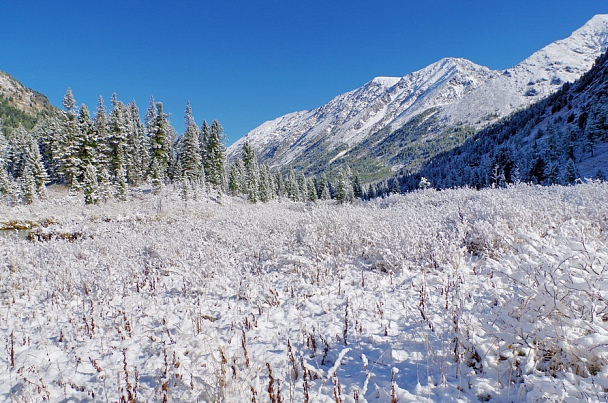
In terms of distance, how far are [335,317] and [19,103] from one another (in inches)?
9177

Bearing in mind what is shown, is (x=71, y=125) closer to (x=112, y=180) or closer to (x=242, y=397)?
(x=112, y=180)

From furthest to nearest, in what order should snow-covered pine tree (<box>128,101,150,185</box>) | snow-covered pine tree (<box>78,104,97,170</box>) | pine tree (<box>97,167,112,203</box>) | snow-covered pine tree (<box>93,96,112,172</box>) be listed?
snow-covered pine tree (<box>128,101,150,185</box>), snow-covered pine tree (<box>93,96,112,172</box>), snow-covered pine tree (<box>78,104,97,170</box>), pine tree (<box>97,167,112,203</box>)

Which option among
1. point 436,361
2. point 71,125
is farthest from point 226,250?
point 71,125

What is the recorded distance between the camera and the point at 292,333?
3795 mm

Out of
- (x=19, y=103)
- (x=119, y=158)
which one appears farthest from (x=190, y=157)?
(x=19, y=103)

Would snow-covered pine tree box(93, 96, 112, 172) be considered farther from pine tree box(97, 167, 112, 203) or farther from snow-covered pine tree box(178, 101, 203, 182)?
snow-covered pine tree box(178, 101, 203, 182)

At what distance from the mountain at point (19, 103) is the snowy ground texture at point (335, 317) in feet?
555

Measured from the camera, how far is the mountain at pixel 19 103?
133 meters

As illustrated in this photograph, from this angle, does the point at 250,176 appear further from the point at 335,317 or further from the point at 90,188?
the point at 335,317

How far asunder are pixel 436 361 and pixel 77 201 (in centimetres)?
3960

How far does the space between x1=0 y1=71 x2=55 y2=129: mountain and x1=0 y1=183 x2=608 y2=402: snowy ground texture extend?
169 meters

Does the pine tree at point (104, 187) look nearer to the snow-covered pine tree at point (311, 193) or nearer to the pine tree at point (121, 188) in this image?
the pine tree at point (121, 188)

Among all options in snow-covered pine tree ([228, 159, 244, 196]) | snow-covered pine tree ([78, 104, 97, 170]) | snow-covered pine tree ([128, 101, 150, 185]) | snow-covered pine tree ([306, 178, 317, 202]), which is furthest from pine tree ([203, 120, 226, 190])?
snow-covered pine tree ([306, 178, 317, 202])

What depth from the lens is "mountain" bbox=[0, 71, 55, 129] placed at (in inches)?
5226
